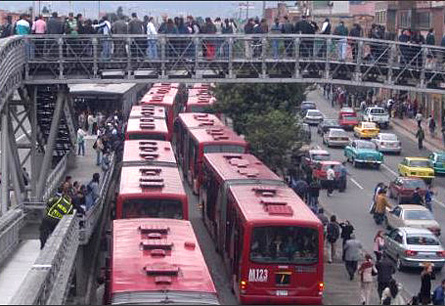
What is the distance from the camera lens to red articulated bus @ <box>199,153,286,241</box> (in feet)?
86.7

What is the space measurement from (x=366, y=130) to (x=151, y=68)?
31.0 metres

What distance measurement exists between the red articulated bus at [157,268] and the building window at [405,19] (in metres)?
66.6

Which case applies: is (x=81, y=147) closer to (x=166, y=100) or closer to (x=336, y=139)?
(x=166, y=100)

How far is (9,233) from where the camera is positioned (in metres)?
22.9

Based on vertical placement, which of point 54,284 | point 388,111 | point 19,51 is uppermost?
point 19,51

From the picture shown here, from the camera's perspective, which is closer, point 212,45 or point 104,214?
point 104,214

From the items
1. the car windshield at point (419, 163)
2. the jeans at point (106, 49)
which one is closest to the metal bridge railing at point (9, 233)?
the jeans at point (106, 49)

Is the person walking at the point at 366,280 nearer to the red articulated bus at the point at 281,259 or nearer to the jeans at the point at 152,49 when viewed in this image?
the red articulated bus at the point at 281,259

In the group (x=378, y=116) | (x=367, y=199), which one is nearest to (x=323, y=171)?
(x=367, y=199)

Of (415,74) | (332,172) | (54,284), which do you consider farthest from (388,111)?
(54,284)

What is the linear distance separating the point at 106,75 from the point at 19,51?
4.06 m

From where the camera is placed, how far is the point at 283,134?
42.8 m

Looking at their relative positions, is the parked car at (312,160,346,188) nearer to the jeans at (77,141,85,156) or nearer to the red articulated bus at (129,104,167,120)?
the red articulated bus at (129,104,167,120)

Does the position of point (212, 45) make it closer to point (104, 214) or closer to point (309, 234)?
point (104, 214)
